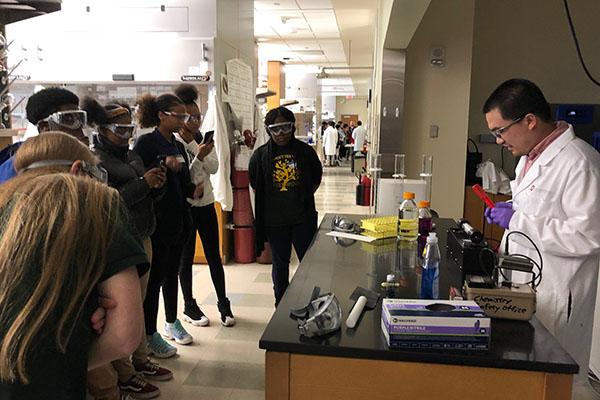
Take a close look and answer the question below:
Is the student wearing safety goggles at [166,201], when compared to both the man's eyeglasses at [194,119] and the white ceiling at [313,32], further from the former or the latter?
the white ceiling at [313,32]

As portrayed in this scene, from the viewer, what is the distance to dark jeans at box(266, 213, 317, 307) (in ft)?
10.3

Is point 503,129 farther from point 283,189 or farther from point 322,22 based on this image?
point 322,22

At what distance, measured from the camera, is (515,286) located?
1543 millimetres

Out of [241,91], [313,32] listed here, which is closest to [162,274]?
[241,91]

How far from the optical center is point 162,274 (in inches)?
111

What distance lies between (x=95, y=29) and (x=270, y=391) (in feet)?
14.2

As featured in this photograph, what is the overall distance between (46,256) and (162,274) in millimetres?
1930

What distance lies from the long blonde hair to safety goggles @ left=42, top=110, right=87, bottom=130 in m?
1.26

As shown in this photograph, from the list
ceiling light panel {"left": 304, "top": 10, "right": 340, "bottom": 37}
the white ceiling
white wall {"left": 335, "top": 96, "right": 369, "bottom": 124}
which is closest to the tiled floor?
the white ceiling

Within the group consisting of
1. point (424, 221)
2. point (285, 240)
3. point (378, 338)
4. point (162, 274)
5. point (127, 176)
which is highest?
point (127, 176)

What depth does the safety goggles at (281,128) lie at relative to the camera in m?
3.06

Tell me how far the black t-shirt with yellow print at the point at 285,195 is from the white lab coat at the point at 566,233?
4.61ft

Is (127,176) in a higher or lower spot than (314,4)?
lower

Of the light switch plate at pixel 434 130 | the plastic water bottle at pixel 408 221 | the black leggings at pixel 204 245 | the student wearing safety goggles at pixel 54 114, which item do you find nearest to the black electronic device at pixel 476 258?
the plastic water bottle at pixel 408 221
